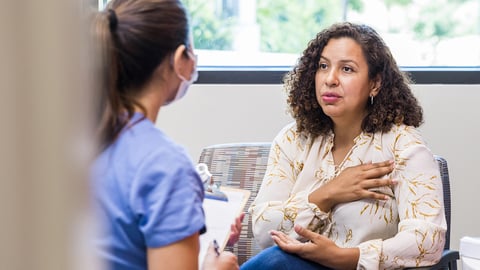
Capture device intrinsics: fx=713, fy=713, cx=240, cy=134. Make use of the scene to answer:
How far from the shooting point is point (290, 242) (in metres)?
1.81

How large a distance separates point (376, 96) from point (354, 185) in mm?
268

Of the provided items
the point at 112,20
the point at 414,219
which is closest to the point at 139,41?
the point at 112,20

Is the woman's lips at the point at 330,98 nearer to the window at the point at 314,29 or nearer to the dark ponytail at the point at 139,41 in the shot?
the dark ponytail at the point at 139,41

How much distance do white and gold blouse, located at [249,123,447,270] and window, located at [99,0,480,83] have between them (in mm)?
1144

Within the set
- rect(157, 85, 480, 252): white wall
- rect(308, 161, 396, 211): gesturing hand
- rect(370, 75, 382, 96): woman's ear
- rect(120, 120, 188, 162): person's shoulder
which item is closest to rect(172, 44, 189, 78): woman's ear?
rect(120, 120, 188, 162): person's shoulder

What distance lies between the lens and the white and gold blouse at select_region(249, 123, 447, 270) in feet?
5.93

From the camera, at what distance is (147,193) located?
3.24ft

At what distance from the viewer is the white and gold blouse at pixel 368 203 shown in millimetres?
1807

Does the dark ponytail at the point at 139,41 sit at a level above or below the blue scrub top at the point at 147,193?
above

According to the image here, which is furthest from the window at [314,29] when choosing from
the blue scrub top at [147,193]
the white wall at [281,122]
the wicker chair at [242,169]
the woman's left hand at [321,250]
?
the blue scrub top at [147,193]

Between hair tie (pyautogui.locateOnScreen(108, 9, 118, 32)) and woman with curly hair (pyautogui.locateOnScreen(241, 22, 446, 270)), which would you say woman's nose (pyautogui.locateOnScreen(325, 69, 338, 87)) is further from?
hair tie (pyautogui.locateOnScreen(108, 9, 118, 32))

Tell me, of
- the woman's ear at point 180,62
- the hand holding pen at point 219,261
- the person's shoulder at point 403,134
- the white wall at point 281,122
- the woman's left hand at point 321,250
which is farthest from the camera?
the white wall at point 281,122

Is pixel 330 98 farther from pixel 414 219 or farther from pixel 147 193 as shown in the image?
pixel 147 193

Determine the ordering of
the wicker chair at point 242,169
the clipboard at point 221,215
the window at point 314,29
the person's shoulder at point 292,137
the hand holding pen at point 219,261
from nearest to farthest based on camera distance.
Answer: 1. the hand holding pen at point 219,261
2. the clipboard at point 221,215
3. the person's shoulder at point 292,137
4. the wicker chair at point 242,169
5. the window at point 314,29
